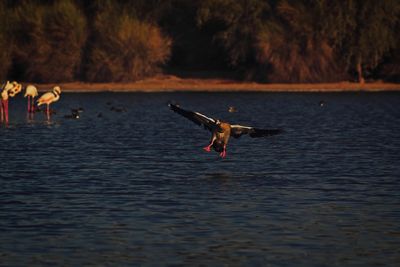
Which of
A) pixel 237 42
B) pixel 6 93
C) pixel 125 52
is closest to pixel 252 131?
pixel 6 93

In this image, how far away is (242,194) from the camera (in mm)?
21516

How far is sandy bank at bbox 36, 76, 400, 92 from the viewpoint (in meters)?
75.5

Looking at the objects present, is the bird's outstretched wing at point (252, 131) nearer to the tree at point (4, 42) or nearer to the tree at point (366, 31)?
the tree at point (366, 31)

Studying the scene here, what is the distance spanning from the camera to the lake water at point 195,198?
15656 millimetres

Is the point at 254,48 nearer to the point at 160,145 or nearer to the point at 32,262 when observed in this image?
the point at 160,145

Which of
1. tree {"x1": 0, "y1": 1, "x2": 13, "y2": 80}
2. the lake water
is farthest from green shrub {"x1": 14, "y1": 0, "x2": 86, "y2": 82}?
the lake water

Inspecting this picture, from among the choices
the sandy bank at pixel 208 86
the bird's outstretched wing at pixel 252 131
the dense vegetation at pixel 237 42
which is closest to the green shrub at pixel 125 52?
the dense vegetation at pixel 237 42

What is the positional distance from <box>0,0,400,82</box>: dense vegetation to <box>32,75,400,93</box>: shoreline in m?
0.52

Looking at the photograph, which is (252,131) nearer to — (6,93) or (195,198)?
(195,198)

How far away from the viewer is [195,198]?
21000 mm

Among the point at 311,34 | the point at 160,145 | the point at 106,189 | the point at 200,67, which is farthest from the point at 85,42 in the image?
the point at 106,189

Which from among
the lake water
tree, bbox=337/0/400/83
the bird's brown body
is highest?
tree, bbox=337/0/400/83

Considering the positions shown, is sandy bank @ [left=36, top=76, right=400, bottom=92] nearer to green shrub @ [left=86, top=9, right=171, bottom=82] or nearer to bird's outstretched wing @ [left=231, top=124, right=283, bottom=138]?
green shrub @ [left=86, top=9, right=171, bottom=82]

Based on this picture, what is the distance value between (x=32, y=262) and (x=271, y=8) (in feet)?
220
